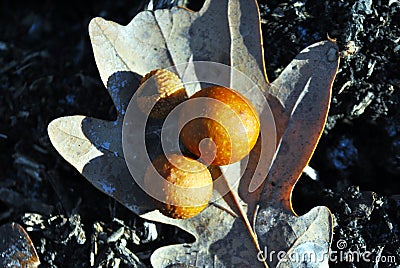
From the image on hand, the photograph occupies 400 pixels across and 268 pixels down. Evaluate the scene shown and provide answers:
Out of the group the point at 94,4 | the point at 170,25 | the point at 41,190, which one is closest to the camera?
the point at 170,25

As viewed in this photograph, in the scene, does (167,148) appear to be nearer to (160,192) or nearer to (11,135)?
A: (160,192)

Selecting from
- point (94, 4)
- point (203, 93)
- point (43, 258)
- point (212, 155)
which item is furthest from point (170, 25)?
point (43, 258)

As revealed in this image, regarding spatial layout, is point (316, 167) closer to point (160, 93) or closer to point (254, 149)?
point (254, 149)

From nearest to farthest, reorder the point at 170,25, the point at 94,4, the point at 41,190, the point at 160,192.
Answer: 1. the point at 160,192
2. the point at 170,25
3. the point at 41,190
4. the point at 94,4

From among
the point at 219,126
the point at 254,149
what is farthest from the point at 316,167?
the point at 219,126

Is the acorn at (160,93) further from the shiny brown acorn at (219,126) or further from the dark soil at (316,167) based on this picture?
the dark soil at (316,167)
